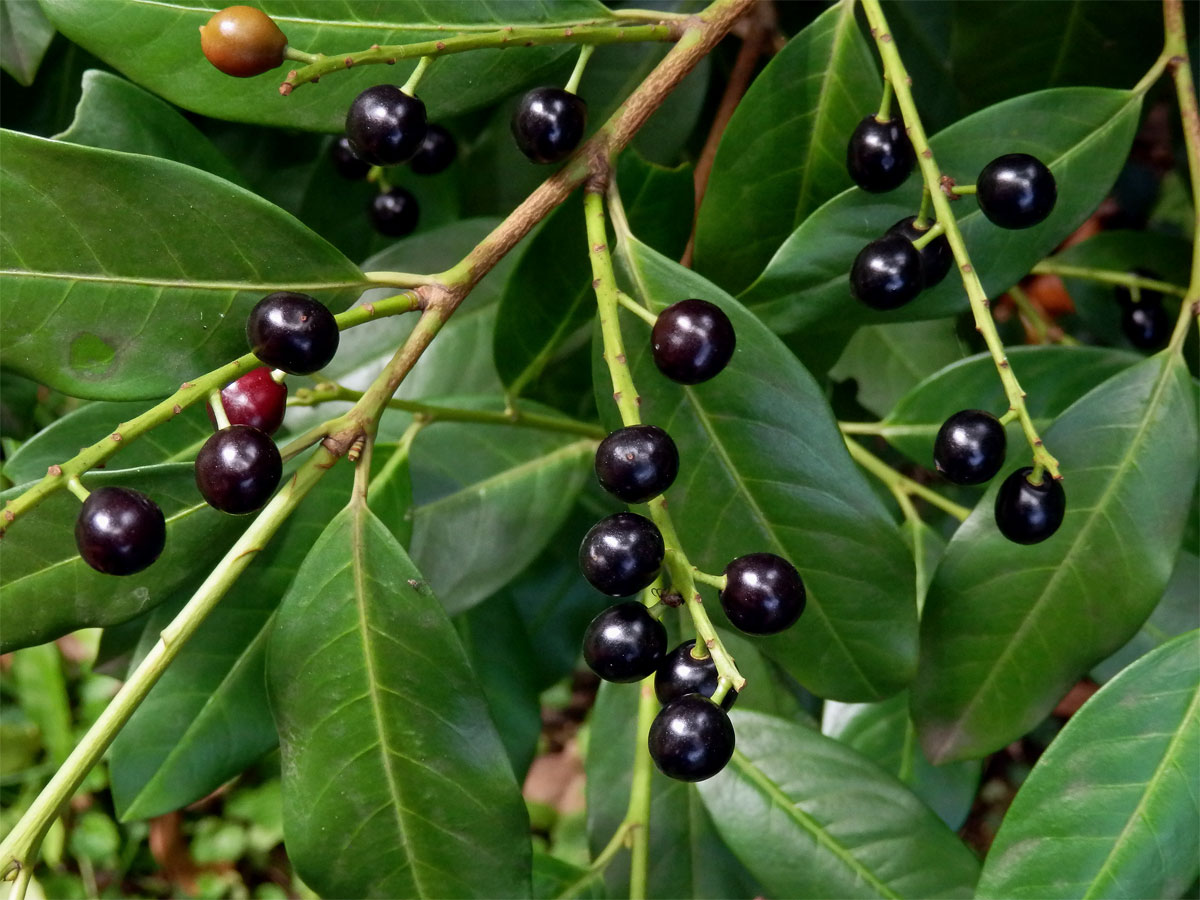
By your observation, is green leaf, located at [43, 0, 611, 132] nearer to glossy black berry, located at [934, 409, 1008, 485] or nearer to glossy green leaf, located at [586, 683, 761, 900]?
glossy black berry, located at [934, 409, 1008, 485]

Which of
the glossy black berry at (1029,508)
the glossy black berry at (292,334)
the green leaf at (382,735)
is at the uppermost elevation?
the glossy black berry at (1029,508)

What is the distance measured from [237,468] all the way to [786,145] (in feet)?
2.01

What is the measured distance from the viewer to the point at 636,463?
62 cm

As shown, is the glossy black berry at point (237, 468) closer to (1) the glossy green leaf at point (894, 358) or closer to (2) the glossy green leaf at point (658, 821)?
(2) the glossy green leaf at point (658, 821)

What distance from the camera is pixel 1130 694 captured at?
816 mm

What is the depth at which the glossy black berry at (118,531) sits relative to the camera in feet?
1.94

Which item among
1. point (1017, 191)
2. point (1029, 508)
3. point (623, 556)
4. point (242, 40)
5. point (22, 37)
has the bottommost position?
point (623, 556)

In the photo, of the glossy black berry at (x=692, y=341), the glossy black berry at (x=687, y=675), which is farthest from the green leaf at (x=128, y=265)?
the glossy black berry at (x=687, y=675)

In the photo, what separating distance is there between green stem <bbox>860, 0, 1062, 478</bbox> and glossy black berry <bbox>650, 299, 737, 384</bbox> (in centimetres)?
17

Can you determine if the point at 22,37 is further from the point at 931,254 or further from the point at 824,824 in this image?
the point at 824,824

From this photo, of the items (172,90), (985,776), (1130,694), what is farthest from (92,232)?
(985,776)

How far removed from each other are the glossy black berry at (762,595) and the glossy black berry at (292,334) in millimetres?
288

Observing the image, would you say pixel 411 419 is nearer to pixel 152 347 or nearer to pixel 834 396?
pixel 152 347

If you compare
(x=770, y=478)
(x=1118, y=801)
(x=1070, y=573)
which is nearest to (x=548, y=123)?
(x=770, y=478)
